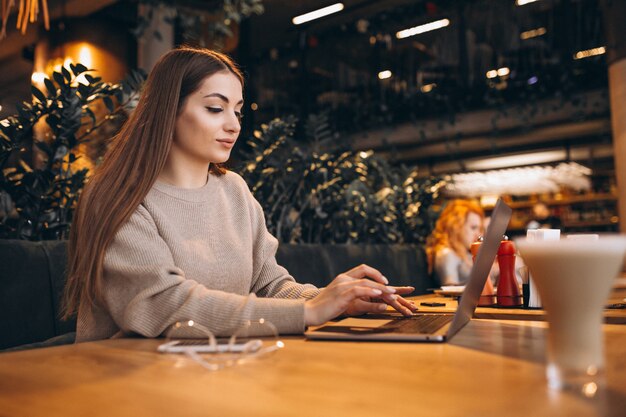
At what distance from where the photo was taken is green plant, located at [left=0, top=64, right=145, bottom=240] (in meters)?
2.04

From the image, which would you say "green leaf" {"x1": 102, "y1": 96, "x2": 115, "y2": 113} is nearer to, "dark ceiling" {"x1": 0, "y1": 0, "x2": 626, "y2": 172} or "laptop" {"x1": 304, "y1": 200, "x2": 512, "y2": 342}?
"laptop" {"x1": 304, "y1": 200, "x2": 512, "y2": 342}

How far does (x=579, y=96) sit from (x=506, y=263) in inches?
285

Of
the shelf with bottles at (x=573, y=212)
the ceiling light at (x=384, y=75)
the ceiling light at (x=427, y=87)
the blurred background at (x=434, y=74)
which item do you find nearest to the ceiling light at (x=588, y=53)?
the blurred background at (x=434, y=74)

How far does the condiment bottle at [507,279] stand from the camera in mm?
1749

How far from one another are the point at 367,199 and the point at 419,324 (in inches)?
107

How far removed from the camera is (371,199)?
3.94m

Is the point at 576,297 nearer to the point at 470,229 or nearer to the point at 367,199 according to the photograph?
the point at 367,199

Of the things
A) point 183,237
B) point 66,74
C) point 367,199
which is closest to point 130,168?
point 183,237

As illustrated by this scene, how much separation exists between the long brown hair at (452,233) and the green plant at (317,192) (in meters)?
0.30

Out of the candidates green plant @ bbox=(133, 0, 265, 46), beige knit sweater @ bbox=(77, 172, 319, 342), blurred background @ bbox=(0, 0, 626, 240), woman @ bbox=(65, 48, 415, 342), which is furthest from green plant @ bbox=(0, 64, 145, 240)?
blurred background @ bbox=(0, 0, 626, 240)

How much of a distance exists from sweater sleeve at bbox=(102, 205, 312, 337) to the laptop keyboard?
199 mm

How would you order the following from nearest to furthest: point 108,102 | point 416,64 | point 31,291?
point 31,291, point 108,102, point 416,64

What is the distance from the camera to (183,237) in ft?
Result: 4.86

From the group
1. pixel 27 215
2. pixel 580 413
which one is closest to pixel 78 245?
pixel 27 215
